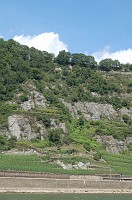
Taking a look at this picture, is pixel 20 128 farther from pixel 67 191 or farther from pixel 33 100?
pixel 67 191

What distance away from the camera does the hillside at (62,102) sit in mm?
84875

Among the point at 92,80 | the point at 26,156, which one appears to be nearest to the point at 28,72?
the point at 92,80

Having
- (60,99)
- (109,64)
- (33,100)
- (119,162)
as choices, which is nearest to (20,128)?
(33,100)

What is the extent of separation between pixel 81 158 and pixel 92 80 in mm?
40781

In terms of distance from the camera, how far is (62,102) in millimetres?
101875

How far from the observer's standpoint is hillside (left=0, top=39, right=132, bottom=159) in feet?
278

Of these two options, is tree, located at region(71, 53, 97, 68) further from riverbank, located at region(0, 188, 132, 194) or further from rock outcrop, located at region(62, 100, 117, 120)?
riverbank, located at region(0, 188, 132, 194)

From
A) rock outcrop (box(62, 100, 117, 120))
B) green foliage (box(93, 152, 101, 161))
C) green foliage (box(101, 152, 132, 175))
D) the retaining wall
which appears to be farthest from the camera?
rock outcrop (box(62, 100, 117, 120))

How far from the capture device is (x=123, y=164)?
261 feet

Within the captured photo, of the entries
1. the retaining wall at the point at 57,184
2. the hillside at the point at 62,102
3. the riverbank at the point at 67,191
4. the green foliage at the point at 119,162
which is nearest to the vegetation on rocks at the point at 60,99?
the hillside at the point at 62,102

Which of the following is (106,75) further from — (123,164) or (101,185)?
(101,185)

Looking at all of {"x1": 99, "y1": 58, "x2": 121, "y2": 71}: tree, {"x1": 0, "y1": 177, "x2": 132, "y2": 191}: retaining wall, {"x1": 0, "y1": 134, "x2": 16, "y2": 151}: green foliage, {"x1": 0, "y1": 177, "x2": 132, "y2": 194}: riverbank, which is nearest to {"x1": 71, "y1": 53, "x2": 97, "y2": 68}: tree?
{"x1": 99, "y1": 58, "x2": 121, "y2": 71}: tree

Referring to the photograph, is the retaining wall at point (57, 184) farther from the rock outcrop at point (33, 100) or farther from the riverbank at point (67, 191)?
the rock outcrop at point (33, 100)

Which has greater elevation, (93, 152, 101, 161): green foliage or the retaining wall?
(93, 152, 101, 161): green foliage
